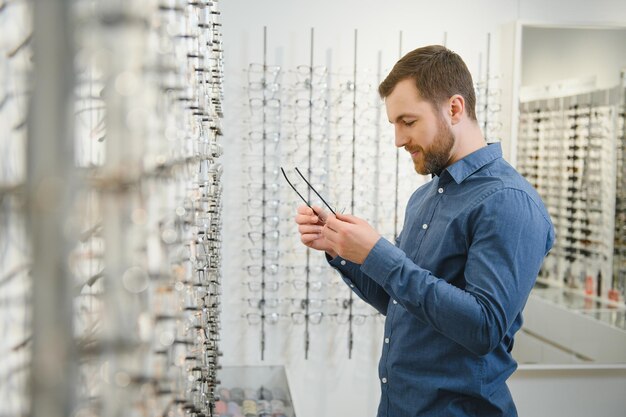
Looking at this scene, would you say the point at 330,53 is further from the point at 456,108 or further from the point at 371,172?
the point at 456,108

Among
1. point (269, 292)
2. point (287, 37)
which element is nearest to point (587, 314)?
point (269, 292)

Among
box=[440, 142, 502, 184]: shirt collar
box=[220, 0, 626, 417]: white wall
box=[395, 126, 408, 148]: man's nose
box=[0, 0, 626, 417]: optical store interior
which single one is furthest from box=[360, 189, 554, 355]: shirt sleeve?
box=[220, 0, 626, 417]: white wall

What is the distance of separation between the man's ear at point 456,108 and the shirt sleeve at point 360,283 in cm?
45

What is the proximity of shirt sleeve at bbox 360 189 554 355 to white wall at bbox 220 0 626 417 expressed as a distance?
1.93m

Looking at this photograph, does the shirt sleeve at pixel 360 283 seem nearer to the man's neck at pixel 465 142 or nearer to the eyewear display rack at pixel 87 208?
the man's neck at pixel 465 142

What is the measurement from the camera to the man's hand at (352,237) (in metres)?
1.58

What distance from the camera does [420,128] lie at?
1685 mm

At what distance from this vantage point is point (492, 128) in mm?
3580

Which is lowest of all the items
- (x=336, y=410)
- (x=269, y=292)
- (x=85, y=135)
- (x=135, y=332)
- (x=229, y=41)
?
(x=336, y=410)

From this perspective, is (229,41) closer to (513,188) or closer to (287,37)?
(287,37)

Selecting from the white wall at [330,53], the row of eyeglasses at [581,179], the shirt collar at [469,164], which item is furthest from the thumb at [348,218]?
the row of eyeglasses at [581,179]

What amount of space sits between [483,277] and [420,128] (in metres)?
0.39

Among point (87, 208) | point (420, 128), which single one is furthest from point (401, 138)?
point (87, 208)

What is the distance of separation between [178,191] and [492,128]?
304cm
